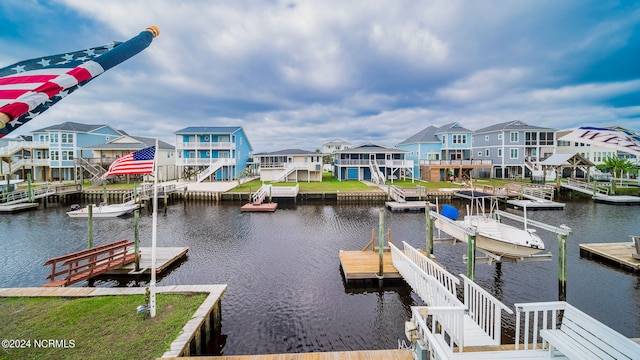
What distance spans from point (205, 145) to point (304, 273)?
4060cm

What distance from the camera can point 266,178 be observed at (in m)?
50.1

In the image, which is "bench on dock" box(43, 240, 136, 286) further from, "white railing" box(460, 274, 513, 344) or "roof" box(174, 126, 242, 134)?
"roof" box(174, 126, 242, 134)

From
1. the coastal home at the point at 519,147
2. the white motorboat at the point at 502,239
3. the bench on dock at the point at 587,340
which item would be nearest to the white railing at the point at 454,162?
the coastal home at the point at 519,147

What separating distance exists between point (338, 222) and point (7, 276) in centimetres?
1980

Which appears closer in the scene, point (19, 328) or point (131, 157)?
point (19, 328)

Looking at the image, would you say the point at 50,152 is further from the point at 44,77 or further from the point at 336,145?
the point at 336,145

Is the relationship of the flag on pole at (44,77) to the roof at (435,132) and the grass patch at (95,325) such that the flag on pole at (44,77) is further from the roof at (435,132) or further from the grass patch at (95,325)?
the roof at (435,132)

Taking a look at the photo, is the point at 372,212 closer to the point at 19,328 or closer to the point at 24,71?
the point at 19,328

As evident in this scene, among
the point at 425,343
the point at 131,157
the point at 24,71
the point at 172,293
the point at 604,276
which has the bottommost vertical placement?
the point at 604,276

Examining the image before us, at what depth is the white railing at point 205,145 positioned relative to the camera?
48188 millimetres

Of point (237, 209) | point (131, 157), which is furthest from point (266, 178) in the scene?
point (131, 157)

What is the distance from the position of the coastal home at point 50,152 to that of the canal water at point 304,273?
83.7 feet

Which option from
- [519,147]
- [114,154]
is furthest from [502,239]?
[114,154]

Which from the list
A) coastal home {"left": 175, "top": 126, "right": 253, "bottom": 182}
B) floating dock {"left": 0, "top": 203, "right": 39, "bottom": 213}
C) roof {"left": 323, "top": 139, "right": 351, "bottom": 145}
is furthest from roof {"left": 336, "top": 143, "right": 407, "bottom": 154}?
roof {"left": 323, "top": 139, "right": 351, "bottom": 145}
